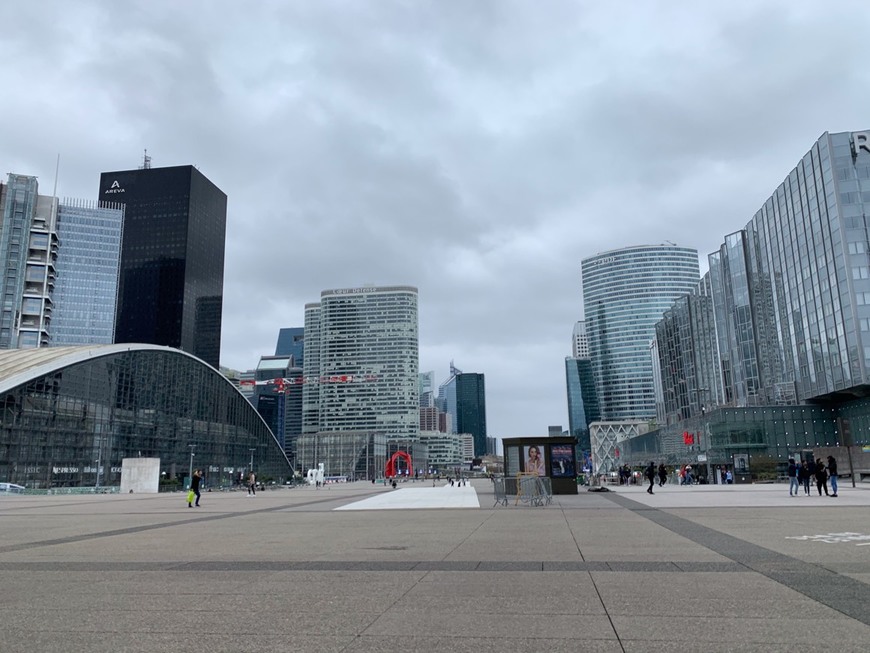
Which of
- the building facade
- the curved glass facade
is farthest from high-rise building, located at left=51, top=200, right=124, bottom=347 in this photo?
the building facade

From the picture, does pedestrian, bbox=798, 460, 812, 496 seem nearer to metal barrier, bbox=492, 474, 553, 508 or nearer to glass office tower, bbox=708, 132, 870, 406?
metal barrier, bbox=492, 474, 553, 508

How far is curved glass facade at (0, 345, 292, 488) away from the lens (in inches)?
2601

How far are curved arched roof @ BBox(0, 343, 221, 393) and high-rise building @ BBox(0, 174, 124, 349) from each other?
192ft

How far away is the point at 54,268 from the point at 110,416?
77.6 meters

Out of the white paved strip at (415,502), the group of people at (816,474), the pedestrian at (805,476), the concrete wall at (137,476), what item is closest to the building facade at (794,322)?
the pedestrian at (805,476)

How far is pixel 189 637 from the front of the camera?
592cm

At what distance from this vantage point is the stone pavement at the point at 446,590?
19.0 feet

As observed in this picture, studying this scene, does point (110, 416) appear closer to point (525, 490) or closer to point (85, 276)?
point (525, 490)

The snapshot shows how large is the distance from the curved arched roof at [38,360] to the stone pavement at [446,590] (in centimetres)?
5852

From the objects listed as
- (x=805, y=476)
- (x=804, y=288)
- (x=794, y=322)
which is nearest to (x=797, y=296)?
(x=804, y=288)

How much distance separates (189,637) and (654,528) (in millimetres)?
12653

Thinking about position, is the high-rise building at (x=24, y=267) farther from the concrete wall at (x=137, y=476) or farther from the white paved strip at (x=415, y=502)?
the white paved strip at (x=415, y=502)

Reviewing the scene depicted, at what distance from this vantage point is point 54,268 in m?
140

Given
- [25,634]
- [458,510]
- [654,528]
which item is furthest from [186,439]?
[25,634]
